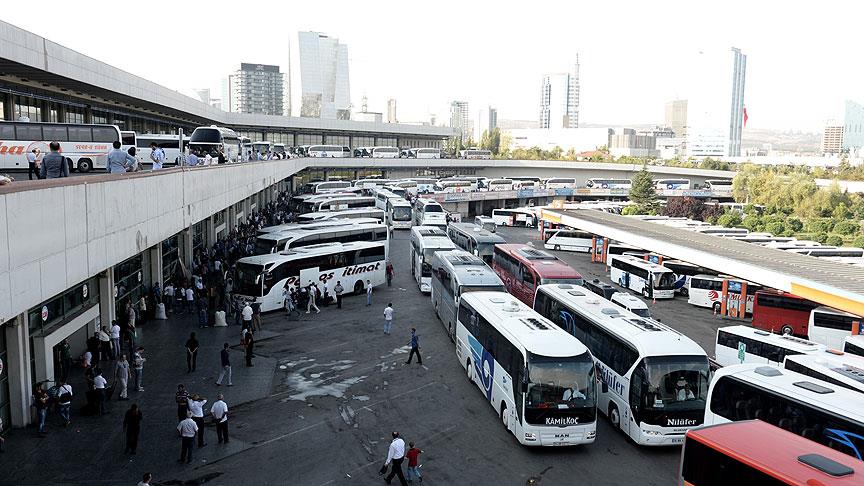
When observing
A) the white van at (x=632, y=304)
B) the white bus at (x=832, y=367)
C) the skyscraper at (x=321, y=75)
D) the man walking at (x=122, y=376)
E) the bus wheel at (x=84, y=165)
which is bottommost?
the man walking at (x=122, y=376)

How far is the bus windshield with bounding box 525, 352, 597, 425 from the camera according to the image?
12172 mm

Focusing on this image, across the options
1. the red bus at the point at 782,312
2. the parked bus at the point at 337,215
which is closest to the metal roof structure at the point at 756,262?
the red bus at the point at 782,312

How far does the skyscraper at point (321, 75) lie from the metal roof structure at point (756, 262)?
103 metres

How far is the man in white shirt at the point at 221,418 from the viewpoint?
12484 mm

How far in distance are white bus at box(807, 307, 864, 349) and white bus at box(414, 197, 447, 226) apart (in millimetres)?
23192

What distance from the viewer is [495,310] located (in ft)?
50.9

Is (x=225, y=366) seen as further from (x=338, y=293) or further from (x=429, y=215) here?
(x=429, y=215)

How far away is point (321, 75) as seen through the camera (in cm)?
13375

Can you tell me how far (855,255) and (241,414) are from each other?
30.8 metres

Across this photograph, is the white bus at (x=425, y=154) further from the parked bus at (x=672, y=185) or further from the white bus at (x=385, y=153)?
the parked bus at (x=672, y=185)

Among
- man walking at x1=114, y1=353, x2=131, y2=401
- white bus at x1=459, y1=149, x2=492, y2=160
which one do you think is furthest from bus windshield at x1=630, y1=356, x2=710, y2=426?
white bus at x1=459, y1=149, x2=492, y2=160

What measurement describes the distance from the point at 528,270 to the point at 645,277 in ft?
25.8

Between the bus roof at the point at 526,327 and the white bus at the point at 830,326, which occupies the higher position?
the bus roof at the point at 526,327

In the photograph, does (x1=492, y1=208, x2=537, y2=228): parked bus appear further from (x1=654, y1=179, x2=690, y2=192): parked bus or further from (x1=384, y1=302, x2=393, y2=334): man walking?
(x1=384, y1=302, x2=393, y2=334): man walking
